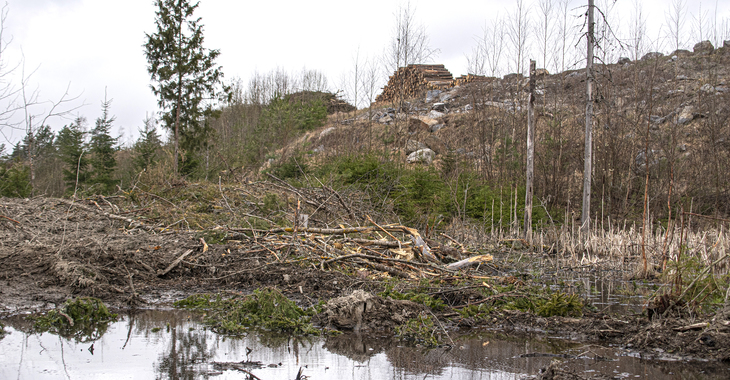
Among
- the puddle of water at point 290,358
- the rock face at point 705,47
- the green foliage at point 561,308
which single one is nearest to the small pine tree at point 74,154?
the puddle of water at point 290,358

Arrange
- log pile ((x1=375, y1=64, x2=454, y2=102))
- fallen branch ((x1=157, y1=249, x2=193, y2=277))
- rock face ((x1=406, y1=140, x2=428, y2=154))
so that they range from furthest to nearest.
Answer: log pile ((x1=375, y1=64, x2=454, y2=102)) → rock face ((x1=406, y1=140, x2=428, y2=154)) → fallen branch ((x1=157, y1=249, x2=193, y2=277))

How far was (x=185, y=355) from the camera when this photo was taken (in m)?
3.50

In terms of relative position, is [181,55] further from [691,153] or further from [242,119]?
[691,153]

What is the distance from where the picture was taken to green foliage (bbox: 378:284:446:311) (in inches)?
197

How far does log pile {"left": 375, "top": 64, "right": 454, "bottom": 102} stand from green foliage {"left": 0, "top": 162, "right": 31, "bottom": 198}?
73.1 ft

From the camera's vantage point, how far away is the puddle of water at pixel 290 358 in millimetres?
3154

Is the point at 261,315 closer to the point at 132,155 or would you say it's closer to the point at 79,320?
the point at 79,320

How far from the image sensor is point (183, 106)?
24.4m

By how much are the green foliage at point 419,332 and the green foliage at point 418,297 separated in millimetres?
700

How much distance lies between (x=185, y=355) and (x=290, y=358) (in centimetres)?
82

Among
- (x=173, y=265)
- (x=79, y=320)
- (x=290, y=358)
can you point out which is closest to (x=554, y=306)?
(x=290, y=358)

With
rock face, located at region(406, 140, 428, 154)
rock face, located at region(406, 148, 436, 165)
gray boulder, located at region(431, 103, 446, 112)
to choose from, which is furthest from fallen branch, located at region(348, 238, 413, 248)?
gray boulder, located at region(431, 103, 446, 112)

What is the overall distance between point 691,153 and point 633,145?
1.95m

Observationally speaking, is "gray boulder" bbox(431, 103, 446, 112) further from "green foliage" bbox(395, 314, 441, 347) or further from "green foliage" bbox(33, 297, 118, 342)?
"green foliage" bbox(33, 297, 118, 342)
